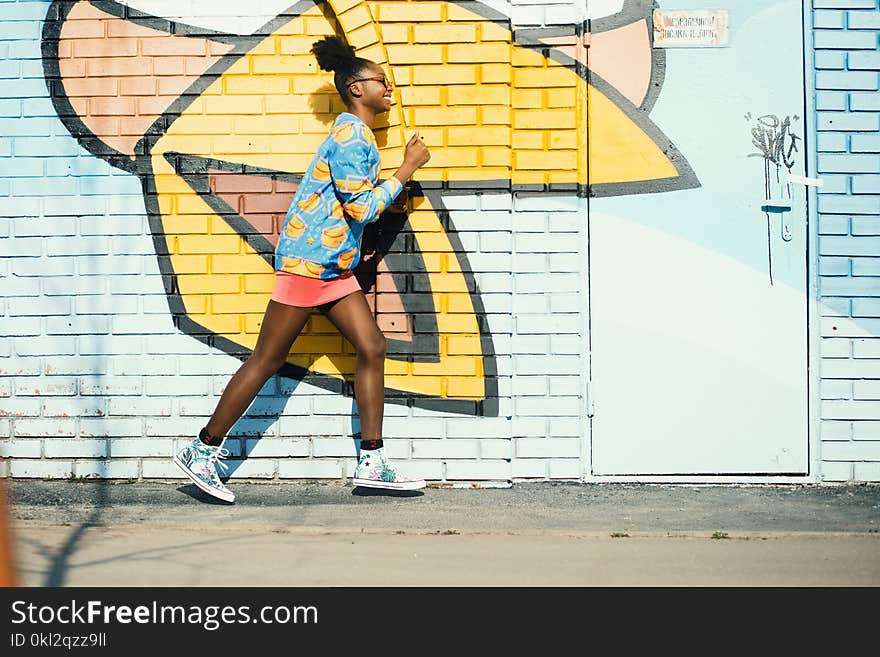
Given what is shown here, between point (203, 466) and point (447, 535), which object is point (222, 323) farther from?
point (447, 535)

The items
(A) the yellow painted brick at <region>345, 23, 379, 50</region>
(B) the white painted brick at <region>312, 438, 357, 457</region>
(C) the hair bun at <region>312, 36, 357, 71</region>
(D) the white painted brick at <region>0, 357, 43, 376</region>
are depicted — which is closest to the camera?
(C) the hair bun at <region>312, 36, 357, 71</region>

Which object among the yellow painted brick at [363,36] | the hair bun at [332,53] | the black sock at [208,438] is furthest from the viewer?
the yellow painted brick at [363,36]

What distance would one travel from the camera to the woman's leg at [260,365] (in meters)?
5.31

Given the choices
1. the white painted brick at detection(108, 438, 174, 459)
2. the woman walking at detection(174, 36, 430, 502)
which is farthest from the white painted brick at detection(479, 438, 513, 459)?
the white painted brick at detection(108, 438, 174, 459)

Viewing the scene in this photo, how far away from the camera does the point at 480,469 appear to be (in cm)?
571

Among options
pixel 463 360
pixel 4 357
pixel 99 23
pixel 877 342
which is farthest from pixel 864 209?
pixel 4 357

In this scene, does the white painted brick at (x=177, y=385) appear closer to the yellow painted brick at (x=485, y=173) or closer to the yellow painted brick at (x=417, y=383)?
the yellow painted brick at (x=417, y=383)

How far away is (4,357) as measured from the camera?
5887 mm

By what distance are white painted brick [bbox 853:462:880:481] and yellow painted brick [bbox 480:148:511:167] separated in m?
2.35

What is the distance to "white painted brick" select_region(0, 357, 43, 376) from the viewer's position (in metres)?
5.87

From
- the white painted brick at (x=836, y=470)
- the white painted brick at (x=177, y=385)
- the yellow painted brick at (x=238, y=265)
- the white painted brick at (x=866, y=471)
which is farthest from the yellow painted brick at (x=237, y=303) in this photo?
the white painted brick at (x=866, y=471)

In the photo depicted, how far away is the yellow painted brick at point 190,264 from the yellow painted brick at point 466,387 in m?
1.38

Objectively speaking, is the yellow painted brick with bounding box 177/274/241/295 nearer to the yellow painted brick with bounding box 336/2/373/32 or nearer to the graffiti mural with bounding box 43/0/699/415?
the graffiti mural with bounding box 43/0/699/415

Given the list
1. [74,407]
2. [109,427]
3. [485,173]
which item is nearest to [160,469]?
[109,427]
